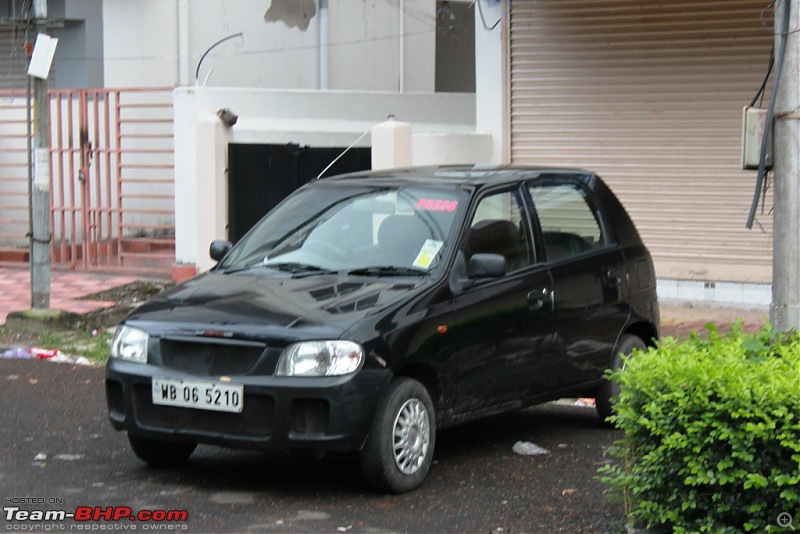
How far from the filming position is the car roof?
24.4 feet

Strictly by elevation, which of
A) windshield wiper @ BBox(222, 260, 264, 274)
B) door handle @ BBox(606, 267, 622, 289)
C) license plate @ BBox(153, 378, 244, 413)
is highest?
windshield wiper @ BBox(222, 260, 264, 274)

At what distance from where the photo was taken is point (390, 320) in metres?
6.31

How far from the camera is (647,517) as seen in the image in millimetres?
5227

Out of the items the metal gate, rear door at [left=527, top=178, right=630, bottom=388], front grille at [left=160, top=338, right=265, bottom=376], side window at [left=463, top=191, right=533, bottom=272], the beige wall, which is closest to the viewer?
front grille at [left=160, top=338, right=265, bottom=376]

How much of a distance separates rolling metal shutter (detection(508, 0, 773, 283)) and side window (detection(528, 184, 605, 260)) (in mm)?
A: 4540

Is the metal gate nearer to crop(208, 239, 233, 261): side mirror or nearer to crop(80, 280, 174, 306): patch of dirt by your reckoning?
crop(80, 280, 174, 306): patch of dirt

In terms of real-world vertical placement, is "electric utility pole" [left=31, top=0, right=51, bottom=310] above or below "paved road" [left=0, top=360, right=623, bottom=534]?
above

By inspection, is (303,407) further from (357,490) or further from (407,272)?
(407,272)

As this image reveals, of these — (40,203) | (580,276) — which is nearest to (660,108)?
(580,276)

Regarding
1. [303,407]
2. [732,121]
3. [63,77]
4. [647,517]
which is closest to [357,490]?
[303,407]

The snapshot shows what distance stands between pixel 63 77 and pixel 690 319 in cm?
961

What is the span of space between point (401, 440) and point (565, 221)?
7.57 feet

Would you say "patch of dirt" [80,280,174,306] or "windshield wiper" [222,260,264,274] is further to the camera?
"patch of dirt" [80,280,174,306]

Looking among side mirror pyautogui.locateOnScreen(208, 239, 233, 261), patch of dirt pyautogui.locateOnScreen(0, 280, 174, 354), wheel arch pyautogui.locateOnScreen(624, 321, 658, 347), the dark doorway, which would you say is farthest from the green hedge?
the dark doorway
